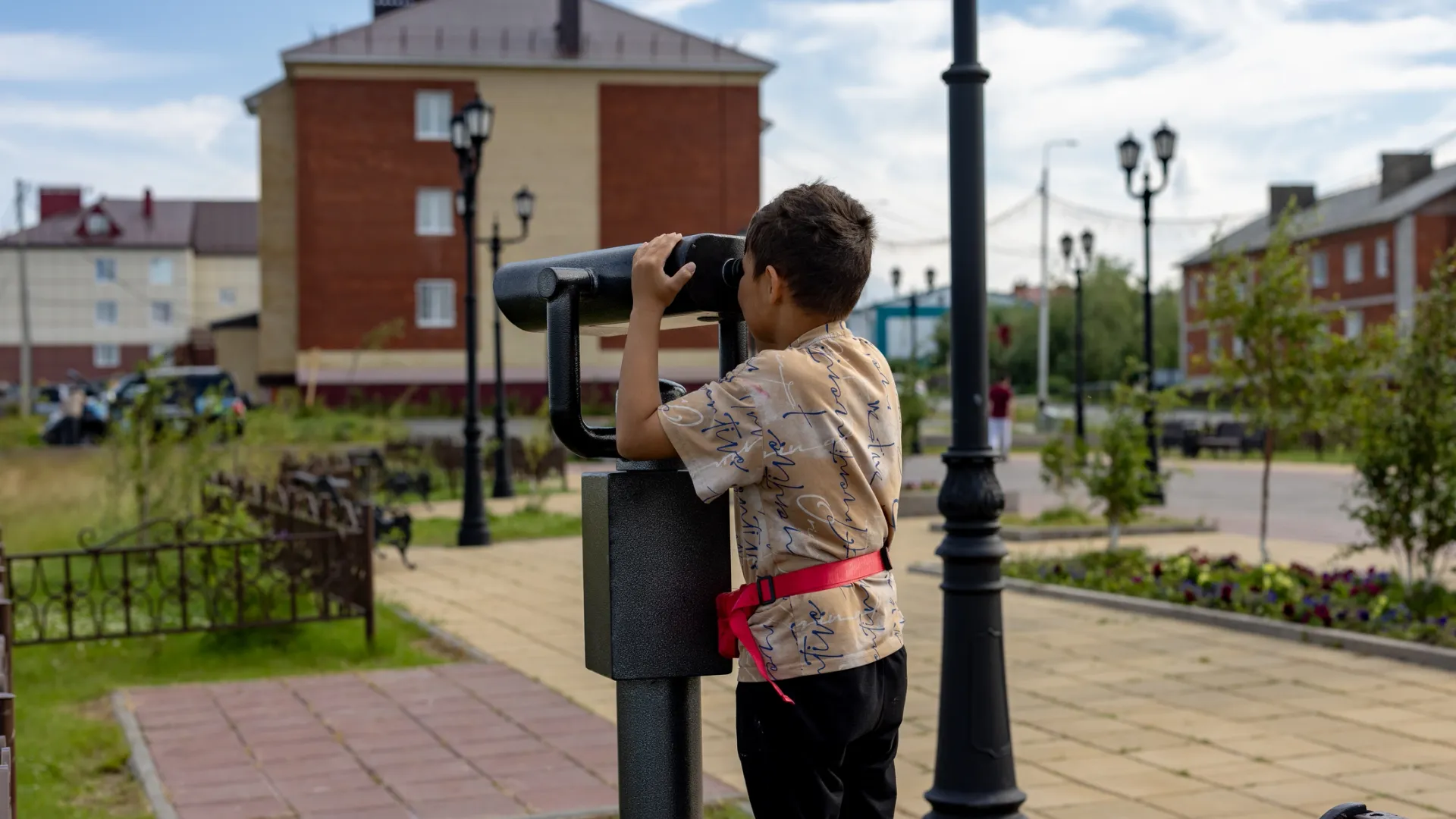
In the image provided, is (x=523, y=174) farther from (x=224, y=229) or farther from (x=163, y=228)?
(x=224, y=229)

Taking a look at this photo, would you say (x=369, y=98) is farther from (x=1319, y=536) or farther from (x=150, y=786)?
(x=150, y=786)

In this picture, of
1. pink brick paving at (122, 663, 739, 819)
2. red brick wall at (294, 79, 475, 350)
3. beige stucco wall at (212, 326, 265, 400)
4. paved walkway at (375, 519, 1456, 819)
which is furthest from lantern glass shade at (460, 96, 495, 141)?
beige stucco wall at (212, 326, 265, 400)

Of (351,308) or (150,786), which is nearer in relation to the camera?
(150,786)

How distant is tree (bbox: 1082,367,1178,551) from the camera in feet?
39.6

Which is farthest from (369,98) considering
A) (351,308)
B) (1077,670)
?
(1077,670)

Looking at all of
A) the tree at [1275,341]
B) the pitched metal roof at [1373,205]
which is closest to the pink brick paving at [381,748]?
the tree at [1275,341]

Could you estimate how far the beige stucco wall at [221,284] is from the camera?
75.4 metres

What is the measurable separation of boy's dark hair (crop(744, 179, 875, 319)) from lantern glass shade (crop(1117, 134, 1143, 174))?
1829 centimetres

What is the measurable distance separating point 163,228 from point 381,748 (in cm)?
7559

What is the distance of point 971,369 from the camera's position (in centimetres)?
453

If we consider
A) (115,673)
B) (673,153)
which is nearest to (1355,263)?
(673,153)

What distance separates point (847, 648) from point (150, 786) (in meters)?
3.92

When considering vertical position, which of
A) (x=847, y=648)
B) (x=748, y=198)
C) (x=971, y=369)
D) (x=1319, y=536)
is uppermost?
(x=748, y=198)

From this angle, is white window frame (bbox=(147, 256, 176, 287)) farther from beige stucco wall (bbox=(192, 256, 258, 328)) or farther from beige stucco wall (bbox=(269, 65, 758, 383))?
beige stucco wall (bbox=(269, 65, 758, 383))
